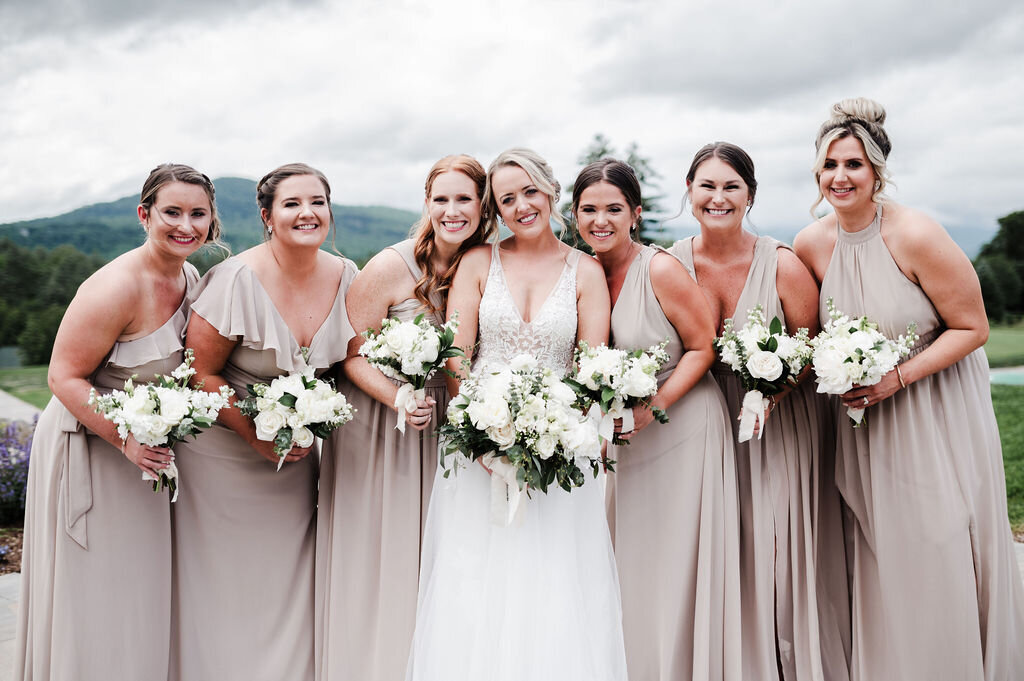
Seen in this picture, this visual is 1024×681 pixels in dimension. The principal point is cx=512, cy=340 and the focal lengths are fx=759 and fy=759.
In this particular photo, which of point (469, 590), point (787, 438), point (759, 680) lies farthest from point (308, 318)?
point (759, 680)

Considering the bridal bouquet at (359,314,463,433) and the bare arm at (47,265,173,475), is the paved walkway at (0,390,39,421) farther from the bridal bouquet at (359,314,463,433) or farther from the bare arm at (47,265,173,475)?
the bridal bouquet at (359,314,463,433)

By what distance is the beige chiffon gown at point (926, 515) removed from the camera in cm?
436

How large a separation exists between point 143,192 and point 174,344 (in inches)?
35.2

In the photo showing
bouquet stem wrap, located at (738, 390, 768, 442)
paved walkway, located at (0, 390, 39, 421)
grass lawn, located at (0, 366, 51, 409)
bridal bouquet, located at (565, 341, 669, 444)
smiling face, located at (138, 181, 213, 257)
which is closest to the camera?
bridal bouquet, located at (565, 341, 669, 444)

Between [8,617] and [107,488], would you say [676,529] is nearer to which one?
[107,488]

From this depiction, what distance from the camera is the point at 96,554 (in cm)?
412

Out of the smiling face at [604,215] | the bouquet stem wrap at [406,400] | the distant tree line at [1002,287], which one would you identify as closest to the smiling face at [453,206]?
the smiling face at [604,215]

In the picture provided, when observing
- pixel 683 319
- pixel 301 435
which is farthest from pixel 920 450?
pixel 301 435

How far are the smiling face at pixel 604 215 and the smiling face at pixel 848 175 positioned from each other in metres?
1.19

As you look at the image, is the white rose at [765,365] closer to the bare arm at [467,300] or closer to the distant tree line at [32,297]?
the bare arm at [467,300]

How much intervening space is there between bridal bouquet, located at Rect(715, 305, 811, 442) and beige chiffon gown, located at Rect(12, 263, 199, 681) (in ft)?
10.4

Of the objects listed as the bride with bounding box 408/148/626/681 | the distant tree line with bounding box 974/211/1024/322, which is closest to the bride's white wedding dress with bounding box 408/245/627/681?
the bride with bounding box 408/148/626/681

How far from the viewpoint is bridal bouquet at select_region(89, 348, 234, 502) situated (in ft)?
12.3

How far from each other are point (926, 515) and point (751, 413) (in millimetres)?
1177
